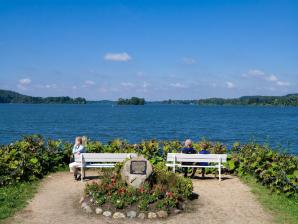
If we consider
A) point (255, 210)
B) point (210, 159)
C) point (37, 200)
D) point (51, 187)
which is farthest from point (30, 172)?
point (255, 210)

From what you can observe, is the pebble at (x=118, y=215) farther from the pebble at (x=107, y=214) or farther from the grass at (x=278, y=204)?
the grass at (x=278, y=204)

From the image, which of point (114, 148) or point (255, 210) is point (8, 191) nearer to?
point (114, 148)

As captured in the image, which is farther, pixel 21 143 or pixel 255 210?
pixel 21 143

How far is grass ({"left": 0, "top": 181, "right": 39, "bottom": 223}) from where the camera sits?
11.1 m

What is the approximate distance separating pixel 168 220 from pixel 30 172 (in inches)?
262

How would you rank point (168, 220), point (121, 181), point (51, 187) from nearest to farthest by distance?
1. point (168, 220)
2. point (121, 181)
3. point (51, 187)

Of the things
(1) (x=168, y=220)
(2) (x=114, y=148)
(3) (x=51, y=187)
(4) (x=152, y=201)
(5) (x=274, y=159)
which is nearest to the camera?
(1) (x=168, y=220)

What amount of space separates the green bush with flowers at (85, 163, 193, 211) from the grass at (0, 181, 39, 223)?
1.94 metres

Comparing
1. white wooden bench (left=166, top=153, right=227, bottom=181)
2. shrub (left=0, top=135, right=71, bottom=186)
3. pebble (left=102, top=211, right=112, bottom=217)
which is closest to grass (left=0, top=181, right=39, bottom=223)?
shrub (left=0, top=135, right=71, bottom=186)

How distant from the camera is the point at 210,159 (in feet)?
50.7

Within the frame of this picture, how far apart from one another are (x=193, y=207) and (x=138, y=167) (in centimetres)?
196

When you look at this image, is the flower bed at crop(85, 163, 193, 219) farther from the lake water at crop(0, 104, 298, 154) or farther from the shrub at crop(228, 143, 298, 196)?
the lake water at crop(0, 104, 298, 154)

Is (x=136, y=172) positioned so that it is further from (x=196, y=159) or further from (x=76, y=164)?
(x=196, y=159)

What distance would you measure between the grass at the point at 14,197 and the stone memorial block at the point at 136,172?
294cm
